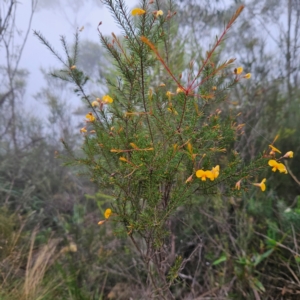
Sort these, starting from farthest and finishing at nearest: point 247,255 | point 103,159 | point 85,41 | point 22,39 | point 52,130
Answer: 1. point 85,41
2. point 52,130
3. point 22,39
4. point 247,255
5. point 103,159

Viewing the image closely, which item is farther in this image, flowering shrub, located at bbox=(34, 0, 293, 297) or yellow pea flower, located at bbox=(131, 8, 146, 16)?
flowering shrub, located at bbox=(34, 0, 293, 297)

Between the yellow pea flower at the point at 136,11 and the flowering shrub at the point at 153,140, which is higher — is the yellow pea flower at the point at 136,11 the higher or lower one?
the higher one

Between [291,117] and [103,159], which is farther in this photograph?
[291,117]

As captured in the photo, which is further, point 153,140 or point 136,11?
point 153,140

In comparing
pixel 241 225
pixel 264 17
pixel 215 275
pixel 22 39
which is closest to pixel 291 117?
pixel 264 17

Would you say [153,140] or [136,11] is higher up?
[136,11]

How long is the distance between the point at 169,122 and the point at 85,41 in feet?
13.3

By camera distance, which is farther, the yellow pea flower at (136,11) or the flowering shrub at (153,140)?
the flowering shrub at (153,140)

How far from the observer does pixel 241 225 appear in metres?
2.13

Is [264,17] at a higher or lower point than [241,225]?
higher

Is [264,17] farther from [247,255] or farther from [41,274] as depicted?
[41,274]

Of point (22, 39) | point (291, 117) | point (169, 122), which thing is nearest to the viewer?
point (169, 122)

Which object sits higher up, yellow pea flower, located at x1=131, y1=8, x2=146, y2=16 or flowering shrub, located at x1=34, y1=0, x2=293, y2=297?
yellow pea flower, located at x1=131, y1=8, x2=146, y2=16

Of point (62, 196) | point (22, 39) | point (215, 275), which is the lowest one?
point (215, 275)
